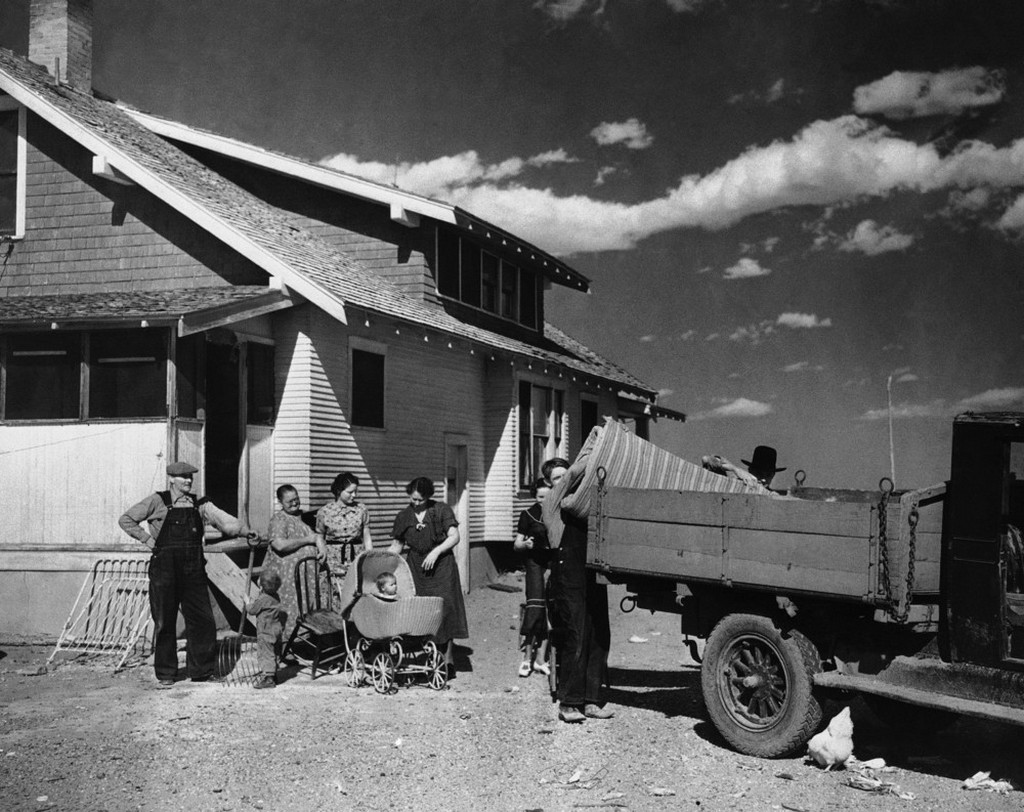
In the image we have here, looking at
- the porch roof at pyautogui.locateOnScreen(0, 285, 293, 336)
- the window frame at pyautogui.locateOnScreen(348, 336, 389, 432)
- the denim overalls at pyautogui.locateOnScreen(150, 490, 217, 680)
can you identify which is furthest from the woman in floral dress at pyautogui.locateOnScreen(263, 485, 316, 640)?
the window frame at pyautogui.locateOnScreen(348, 336, 389, 432)

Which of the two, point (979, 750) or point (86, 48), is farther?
point (86, 48)

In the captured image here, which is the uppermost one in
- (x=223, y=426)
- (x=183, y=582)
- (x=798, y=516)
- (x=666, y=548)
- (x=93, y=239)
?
(x=93, y=239)

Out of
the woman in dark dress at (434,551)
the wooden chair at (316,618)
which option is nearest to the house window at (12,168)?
the wooden chair at (316,618)

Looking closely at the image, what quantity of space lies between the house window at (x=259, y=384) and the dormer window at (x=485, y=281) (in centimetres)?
503

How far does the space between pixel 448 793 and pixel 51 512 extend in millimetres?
8078

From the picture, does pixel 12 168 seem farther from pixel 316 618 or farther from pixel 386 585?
pixel 386 585

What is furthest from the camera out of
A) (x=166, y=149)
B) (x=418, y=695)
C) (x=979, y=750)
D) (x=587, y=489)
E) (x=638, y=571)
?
(x=166, y=149)

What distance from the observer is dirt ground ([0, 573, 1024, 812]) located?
21.6 ft

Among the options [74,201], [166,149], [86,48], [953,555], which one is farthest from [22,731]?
[86,48]

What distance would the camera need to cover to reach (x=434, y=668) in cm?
1035

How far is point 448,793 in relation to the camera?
6715 mm

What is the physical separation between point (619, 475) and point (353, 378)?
7.46 meters

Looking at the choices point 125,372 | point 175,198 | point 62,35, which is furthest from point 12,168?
point 125,372

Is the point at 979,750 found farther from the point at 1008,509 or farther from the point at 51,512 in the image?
the point at 51,512
